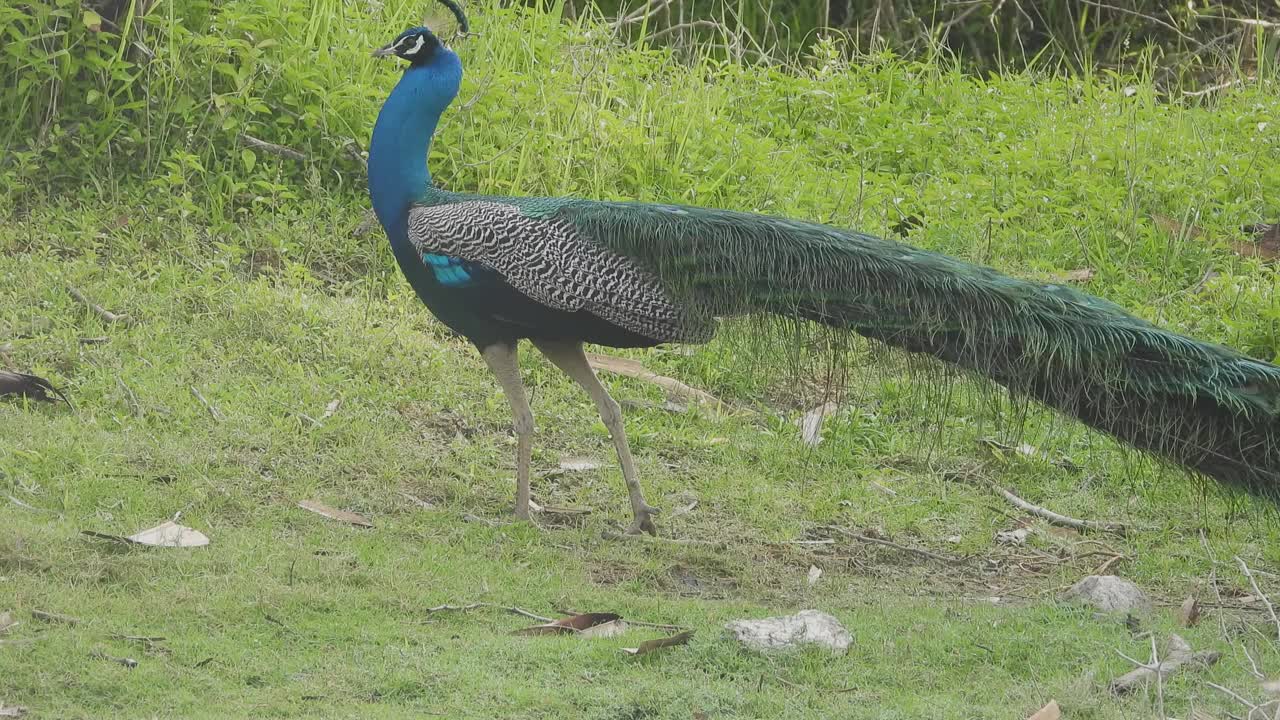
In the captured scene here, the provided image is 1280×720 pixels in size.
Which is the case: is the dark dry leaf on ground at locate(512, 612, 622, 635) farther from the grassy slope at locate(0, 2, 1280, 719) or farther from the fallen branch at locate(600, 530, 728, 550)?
the fallen branch at locate(600, 530, 728, 550)

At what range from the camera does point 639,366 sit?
6699 millimetres

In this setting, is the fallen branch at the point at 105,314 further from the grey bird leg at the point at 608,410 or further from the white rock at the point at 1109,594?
the white rock at the point at 1109,594

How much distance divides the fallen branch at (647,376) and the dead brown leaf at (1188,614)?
7.69ft

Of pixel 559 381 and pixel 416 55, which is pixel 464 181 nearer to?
pixel 559 381

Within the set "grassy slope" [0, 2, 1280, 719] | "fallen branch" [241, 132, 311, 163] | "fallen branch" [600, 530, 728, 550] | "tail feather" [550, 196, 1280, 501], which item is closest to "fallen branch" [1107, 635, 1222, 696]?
"grassy slope" [0, 2, 1280, 719]

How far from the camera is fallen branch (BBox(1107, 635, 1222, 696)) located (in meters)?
3.76

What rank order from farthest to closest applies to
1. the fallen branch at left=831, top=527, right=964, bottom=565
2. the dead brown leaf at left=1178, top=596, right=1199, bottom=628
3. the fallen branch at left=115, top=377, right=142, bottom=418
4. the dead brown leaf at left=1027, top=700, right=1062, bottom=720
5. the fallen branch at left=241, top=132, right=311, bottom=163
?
the fallen branch at left=241, top=132, right=311, bottom=163 < the fallen branch at left=115, top=377, right=142, bottom=418 < the fallen branch at left=831, top=527, right=964, bottom=565 < the dead brown leaf at left=1178, top=596, right=1199, bottom=628 < the dead brown leaf at left=1027, top=700, right=1062, bottom=720

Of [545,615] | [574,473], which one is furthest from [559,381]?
[545,615]

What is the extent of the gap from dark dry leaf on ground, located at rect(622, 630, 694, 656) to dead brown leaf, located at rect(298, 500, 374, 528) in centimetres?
149

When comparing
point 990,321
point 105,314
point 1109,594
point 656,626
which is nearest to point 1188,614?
point 1109,594

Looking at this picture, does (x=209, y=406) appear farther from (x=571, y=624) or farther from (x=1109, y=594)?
(x=1109, y=594)

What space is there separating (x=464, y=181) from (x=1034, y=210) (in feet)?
9.24

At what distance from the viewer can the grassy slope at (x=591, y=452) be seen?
3816mm

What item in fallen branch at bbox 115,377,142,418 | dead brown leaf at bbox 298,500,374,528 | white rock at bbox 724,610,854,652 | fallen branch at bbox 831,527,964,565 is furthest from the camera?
fallen branch at bbox 115,377,142,418
